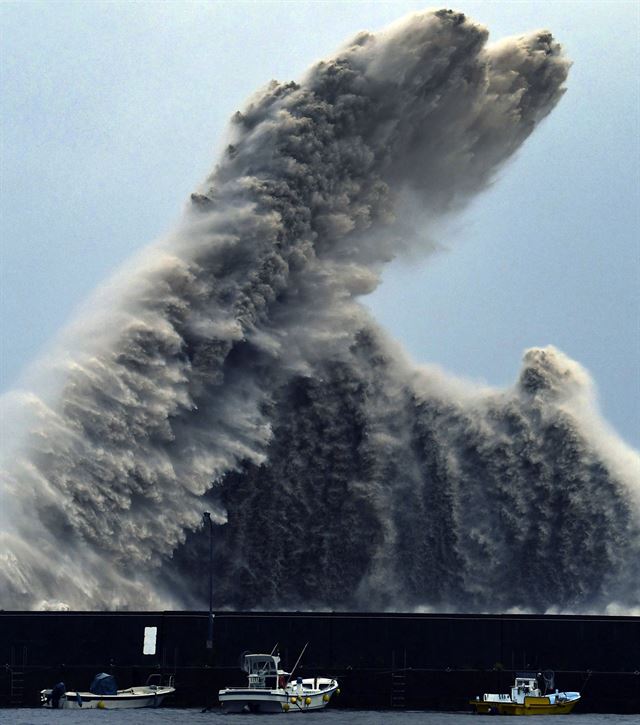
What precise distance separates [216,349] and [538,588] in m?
18.6

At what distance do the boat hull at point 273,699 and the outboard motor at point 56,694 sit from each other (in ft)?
19.0

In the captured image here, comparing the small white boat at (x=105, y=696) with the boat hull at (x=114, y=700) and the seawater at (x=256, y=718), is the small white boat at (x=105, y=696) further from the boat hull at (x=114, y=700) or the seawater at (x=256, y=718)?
the seawater at (x=256, y=718)

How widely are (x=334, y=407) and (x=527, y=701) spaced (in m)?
24.2

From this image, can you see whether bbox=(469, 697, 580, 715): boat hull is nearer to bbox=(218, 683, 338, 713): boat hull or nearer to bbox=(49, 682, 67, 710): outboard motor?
bbox=(218, 683, 338, 713): boat hull

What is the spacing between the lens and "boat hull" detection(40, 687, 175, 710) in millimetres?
64375

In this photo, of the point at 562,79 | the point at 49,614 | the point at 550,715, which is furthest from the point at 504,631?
the point at 562,79

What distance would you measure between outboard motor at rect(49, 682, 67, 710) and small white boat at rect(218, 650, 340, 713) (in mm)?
5763

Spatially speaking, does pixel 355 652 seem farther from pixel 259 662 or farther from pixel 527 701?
pixel 527 701

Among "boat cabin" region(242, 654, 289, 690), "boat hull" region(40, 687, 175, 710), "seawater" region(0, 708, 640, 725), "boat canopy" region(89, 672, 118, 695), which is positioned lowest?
"seawater" region(0, 708, 640, 725)

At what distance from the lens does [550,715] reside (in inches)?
2506

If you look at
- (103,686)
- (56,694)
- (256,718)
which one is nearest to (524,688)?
(256,718)

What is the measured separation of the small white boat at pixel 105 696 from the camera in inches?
2537

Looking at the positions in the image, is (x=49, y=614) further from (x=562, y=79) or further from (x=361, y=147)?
(x=562, y=79)

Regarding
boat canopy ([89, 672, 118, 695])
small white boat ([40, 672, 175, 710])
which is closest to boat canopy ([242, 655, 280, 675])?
small white boat ([40, 672, 175, 710])
